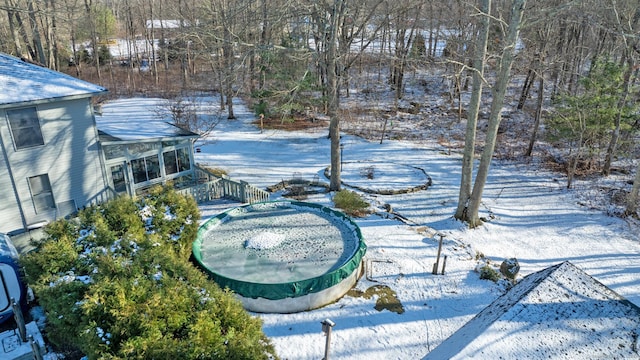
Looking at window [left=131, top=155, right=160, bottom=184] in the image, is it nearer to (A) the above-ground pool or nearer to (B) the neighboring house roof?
(A) the above-ground pool

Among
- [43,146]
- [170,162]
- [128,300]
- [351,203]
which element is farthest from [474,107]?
[43,146]

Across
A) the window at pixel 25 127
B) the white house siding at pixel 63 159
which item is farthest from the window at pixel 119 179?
the window at pixel 25 127

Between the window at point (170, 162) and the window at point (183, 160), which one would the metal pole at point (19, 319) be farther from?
the window at point (183, 160)

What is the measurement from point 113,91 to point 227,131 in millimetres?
14990

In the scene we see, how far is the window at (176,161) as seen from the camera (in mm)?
15586

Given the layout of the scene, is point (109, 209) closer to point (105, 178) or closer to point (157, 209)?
point (157, 209)

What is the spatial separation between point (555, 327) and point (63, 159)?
46.7 ft

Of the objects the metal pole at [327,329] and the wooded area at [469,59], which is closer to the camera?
the metal pole at [327,329]

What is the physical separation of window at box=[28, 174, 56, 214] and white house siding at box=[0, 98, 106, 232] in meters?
0.13

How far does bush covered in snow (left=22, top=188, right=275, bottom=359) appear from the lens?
5.49 meters

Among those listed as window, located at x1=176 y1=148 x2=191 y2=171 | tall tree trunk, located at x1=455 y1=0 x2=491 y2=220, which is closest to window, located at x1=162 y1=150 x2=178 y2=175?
window, located at x1=176 y1=148 x2=191 y2=171

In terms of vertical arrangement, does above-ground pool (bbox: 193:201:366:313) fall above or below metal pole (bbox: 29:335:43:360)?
below

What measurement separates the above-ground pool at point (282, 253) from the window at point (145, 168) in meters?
3.87

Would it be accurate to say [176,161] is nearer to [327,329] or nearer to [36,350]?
[36,350]
